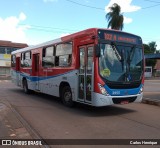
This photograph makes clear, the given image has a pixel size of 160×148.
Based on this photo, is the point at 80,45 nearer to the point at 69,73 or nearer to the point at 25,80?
the point at 69,73

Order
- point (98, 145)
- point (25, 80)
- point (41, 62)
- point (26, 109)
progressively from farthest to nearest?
1. point (25, 80)
2. point (41, 62)
3. point (26, 109)
4. point (98, 145)

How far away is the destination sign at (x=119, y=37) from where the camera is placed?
968 centimetres

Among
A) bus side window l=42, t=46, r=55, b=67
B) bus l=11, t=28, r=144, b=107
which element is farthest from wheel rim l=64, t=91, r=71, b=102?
bus side window l=42, t=46, r=55, b=67

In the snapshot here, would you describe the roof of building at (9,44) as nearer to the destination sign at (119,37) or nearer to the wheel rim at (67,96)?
the wheel rim at (67,96)

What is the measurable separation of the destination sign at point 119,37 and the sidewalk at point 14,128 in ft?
13.6

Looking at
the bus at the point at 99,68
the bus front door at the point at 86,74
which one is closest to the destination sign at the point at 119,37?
the bus at the point at 99,68

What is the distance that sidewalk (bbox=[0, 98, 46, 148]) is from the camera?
22.6 feet

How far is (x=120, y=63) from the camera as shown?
9.82 metres

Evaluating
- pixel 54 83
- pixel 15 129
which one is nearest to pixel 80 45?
pixel 54 83

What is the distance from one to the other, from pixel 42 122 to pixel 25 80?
9402mm

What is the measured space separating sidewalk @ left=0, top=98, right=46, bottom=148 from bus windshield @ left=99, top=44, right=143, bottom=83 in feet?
10.8

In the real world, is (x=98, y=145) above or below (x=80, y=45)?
below

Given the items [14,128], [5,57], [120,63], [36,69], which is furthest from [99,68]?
[5,57]

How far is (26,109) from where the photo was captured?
36.6 feet
